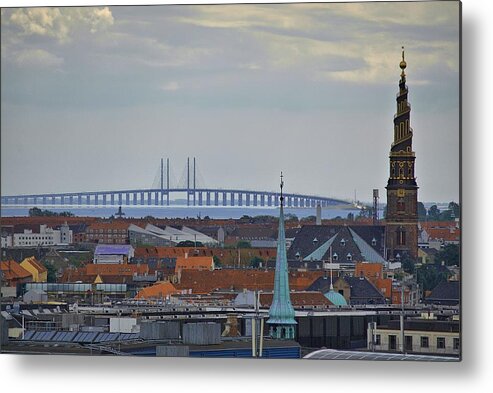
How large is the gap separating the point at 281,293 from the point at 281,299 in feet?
0.11

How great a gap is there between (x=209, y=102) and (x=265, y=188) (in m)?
0.60

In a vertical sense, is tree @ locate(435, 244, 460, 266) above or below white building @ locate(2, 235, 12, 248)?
below

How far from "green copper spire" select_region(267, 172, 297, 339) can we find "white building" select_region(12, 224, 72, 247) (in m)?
1.24

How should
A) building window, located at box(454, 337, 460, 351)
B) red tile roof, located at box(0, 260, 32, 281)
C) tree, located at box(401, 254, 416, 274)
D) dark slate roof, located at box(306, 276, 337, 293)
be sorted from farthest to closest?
1. red tile roof, located at box(0, 260, 32, 281)
2. dark slate roof, located at box(306, 276, 337, 293)
3. tree, located at box(401, 254, 416, 274)
4. building window, located at box(454, 337, 460, 351)

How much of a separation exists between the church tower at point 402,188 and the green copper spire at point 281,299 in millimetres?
611

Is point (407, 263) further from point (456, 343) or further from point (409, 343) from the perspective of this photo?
point (456, 343)

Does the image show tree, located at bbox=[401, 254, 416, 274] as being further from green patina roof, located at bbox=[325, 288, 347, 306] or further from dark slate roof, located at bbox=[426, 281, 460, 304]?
green patina roof, located at bbox=[325, 288, 347, 306]

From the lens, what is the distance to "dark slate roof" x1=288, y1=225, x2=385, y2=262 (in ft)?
28.7

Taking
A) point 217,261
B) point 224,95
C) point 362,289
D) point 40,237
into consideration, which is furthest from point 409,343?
point 40,237

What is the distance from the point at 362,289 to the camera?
874cm

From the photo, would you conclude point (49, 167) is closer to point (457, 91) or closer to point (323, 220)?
point (323, 220)

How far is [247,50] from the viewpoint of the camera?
344 inches

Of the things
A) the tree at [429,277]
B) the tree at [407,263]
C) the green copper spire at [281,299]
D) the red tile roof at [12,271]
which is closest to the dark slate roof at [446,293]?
the tree at [429,277]

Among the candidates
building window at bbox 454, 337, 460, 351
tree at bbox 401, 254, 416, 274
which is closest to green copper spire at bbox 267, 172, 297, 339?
tree at bbox 401, 254, 416, 274
